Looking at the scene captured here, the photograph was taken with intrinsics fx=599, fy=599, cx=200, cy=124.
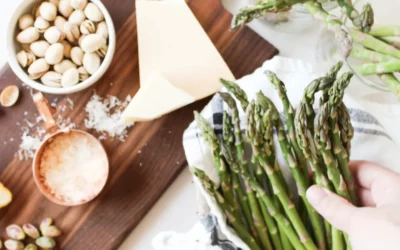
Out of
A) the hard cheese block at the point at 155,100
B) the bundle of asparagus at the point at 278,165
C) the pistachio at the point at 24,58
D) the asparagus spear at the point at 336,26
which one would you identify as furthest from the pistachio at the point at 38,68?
the asparagus spear at the point at 336,26

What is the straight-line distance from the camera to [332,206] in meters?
0.65

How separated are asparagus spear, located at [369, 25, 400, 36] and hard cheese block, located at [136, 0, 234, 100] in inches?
7.8

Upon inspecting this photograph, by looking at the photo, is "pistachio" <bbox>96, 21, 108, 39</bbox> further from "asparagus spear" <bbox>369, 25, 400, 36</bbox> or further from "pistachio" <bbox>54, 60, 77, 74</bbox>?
"asparagus spear" <bbox>369, 25, 400, 36</bbox>

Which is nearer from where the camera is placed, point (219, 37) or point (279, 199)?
point (279, 199)

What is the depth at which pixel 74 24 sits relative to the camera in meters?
0.80

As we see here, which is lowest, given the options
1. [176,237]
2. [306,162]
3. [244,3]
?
[176,237]

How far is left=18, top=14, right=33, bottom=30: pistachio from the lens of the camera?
0.80 m

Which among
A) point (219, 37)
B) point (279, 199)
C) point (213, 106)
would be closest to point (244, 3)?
point (219, 37)

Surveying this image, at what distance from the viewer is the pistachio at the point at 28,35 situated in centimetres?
79

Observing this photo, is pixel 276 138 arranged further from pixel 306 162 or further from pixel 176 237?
pixel 176 237

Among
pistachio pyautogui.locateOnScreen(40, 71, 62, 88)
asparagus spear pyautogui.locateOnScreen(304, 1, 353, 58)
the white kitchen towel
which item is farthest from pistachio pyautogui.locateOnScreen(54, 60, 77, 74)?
asparagus spear pyautogui.locateOnScreen(304, 1, 353, 58)

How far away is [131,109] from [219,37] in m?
0.17

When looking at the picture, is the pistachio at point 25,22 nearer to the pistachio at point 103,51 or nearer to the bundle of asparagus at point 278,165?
the pistachio at point 103,51

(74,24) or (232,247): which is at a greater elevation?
(74,24)
